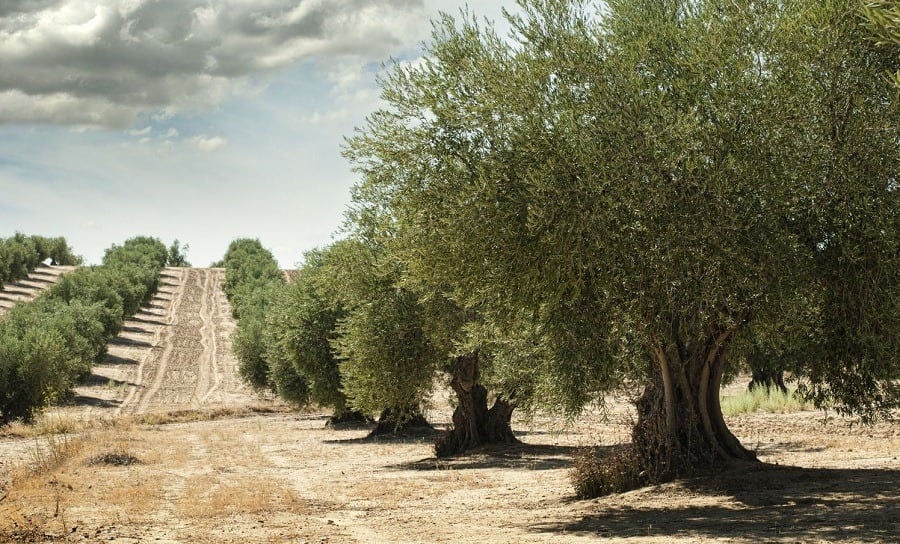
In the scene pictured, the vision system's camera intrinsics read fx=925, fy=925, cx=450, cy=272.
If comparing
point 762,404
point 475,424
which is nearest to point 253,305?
point 762,404

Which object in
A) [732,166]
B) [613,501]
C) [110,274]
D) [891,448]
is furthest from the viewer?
[110,274]

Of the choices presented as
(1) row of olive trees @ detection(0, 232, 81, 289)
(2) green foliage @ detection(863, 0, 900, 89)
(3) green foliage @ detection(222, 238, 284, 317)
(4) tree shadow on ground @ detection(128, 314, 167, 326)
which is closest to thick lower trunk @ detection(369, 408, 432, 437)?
(2) green foliage @ detection(863, 0, 900, 89)

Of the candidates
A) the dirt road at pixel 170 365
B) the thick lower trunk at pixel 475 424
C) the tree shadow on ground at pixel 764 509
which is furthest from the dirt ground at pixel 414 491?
the dirt road at pixel 170 365

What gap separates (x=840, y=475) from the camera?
61.5 feet

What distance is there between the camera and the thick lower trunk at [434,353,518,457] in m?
32.4

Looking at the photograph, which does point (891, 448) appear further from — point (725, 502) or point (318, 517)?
point (318, 517)

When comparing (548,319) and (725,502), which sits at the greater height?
(548,319)

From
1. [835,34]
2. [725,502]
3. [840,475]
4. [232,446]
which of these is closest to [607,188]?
[835,34]

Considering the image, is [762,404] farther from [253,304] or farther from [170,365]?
[253,304]

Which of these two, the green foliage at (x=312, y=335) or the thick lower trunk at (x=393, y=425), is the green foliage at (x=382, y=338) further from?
the thick lower trunk at (x=393, y=425)

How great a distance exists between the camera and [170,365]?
8612 cm

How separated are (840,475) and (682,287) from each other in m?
6.73

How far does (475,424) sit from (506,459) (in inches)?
119

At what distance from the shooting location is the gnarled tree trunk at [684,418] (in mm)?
18359
